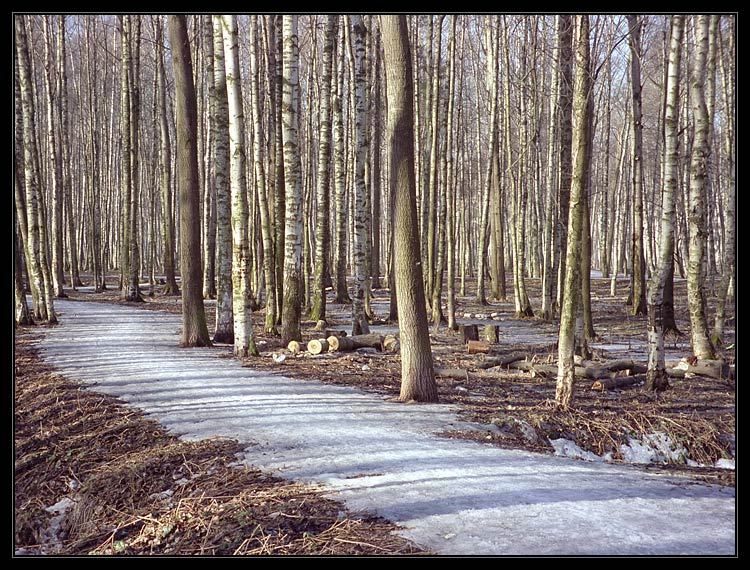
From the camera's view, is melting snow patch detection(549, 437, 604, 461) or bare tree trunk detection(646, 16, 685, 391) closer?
melting snow patch detection(549, 437, 604, 461)

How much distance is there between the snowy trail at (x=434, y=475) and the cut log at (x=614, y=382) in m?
2.89

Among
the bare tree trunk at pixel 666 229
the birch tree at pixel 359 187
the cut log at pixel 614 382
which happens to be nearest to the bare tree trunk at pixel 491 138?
the birch tree at pixel 359 187

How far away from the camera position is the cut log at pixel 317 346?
11244 mm

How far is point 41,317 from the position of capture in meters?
15.0

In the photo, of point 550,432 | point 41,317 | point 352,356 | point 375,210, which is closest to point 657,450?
point 550,432

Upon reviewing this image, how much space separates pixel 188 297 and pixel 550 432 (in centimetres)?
730

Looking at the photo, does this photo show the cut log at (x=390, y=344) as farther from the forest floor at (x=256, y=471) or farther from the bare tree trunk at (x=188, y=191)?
the bare tree trunk at (x=188, y=191)

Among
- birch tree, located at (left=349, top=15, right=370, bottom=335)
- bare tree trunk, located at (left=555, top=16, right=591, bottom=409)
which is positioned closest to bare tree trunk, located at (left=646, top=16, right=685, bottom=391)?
bare tree trunk, located at (left=555, top=16, right=591, bottom=409)

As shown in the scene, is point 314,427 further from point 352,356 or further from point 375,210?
point 375,210

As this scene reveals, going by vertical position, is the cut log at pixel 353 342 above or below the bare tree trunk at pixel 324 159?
below

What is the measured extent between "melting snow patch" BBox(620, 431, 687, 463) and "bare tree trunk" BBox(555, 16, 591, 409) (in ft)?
2.88

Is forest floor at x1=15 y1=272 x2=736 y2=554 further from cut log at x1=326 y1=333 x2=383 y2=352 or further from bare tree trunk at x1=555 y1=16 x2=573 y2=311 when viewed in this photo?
bare tree trunk at x1=555 y1=16 x2=573 y2=311

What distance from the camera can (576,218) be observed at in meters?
7.20

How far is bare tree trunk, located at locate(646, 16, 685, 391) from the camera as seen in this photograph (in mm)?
8367
